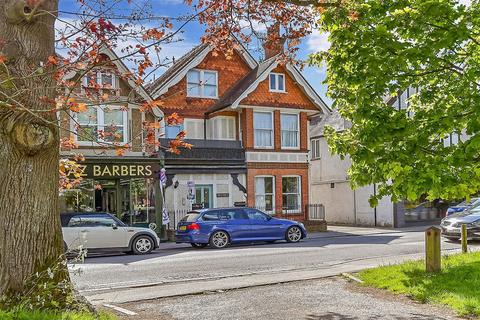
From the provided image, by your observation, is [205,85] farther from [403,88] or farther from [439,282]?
[439,282]

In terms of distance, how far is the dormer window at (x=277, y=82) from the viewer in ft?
95.2

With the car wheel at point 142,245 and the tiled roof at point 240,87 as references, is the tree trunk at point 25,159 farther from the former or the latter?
the tiled roof at point 240,87

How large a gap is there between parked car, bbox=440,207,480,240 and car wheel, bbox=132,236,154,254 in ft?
36.5

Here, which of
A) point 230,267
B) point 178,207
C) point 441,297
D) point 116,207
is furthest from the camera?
point 178,207

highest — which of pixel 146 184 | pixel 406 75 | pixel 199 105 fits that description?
pixel 199 105

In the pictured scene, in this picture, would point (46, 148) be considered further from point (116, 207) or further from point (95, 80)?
point (116, 207)

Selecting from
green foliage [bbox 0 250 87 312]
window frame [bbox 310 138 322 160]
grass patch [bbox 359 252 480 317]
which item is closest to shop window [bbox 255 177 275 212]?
window frame [bbox 310 138 322 160]

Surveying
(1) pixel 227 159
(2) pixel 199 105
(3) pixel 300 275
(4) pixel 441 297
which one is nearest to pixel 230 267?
(3) pixel 300 275

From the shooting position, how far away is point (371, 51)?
28.5 ft

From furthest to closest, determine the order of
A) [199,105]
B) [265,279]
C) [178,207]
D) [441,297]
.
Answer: [199,105] → [178,207] → [265,279] → [441,297]

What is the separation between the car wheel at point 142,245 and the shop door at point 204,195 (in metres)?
8.24

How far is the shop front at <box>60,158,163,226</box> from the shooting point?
24.1 metres

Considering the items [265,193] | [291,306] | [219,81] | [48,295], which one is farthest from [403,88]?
[219,81]

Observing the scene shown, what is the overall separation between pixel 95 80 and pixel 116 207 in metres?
19.1
